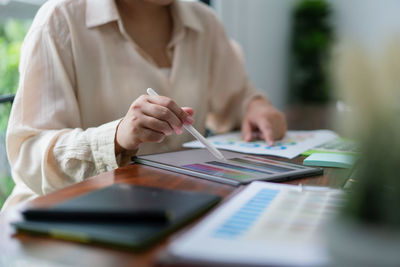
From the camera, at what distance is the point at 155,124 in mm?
604

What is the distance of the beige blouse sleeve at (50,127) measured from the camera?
0.64 metres

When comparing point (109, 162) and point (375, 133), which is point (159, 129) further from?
point (375, 133)

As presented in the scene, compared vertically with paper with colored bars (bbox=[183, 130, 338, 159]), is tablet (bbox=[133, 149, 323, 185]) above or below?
A: above

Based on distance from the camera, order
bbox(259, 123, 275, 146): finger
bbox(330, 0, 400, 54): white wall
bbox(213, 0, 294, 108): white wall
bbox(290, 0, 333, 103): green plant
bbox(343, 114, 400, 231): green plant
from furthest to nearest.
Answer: bbox(330, 0, 400, 54): white wall < bbox(290, 0, 333, 103): green plant < bbox(213, 0, 294, 108): white wall < bbox(259, 123, 275, 146): finger < bbox(343, 114, 400, 231): green plant

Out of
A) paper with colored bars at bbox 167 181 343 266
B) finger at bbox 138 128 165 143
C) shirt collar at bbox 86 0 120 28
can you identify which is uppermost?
shirt collar at bbox 86 0 120 28

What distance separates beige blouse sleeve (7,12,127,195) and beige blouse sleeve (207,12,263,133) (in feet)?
1.45

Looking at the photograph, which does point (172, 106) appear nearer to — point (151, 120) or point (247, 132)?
point (151, 120)

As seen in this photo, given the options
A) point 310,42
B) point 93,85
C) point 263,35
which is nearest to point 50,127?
point 93,85

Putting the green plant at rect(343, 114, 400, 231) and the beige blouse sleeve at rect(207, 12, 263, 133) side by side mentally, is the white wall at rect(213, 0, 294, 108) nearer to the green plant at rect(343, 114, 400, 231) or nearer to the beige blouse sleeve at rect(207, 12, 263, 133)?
the beige blouse sleeve at rect(207, 12, 263, 133)

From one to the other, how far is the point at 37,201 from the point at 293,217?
0.28 m

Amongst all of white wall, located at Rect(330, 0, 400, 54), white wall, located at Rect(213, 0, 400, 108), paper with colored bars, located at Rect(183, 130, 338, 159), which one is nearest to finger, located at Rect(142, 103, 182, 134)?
paper with colored bars, located at Rect(183, 130, 338, 159)

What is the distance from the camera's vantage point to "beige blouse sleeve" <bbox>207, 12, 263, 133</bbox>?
3.67ft

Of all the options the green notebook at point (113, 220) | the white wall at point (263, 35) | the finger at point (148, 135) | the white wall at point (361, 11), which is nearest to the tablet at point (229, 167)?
the finger at point (148, 135)

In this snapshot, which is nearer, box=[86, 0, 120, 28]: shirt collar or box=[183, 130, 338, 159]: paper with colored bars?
box=[183, 130, 338, 159]: paper with colored bars
